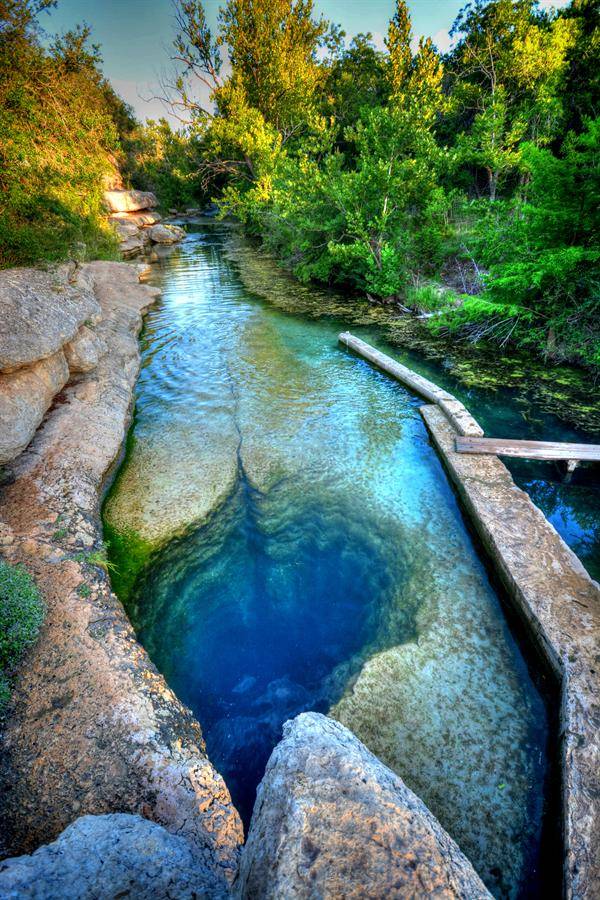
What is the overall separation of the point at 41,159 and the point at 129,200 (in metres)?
27.8

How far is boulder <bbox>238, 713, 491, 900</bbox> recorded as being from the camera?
1578 millimetres

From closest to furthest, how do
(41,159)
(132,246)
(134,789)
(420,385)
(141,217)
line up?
(134,789)
(420,385)
(41,159)
(132,246)
(141,217)

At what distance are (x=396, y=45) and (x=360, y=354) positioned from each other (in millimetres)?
16269

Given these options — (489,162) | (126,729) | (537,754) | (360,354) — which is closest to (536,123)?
(489,162)

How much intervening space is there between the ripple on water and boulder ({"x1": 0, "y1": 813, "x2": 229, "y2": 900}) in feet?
3.70

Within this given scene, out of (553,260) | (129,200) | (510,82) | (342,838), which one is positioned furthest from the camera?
(129,200)

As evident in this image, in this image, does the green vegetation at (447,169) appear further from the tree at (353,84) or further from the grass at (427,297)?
the tree at (353,84)

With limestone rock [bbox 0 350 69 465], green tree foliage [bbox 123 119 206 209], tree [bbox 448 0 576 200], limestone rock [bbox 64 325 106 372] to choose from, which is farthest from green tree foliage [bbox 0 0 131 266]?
green tree foliage [bbox 123 119 206 209]

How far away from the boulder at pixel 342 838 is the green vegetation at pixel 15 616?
7.23ft

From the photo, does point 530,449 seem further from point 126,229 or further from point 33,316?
point 126,229

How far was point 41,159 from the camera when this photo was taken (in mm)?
10703

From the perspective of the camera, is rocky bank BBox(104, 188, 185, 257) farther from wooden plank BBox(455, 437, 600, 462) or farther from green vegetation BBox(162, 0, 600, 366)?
wooden plank BBox(455, 437, 600, 462)

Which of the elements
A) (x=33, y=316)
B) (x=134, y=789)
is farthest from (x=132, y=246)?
(x=134, y=789)

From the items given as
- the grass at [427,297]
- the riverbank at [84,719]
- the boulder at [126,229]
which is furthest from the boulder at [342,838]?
the boulder at [126,229]
